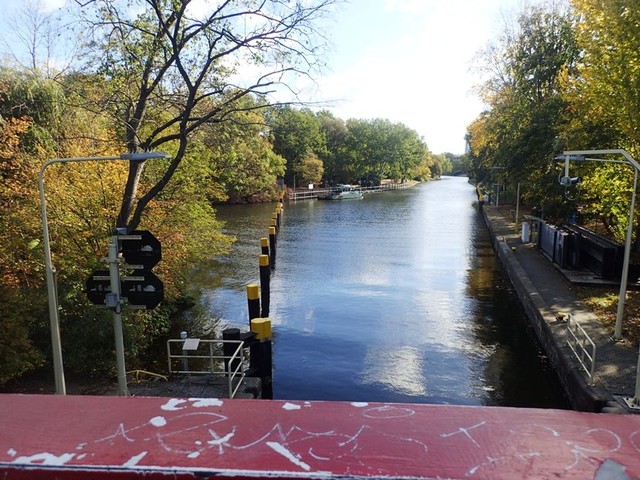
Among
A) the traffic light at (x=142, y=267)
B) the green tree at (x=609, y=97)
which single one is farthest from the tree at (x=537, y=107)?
the traffic light at (x=142, y=267)

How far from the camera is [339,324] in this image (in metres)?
16.5

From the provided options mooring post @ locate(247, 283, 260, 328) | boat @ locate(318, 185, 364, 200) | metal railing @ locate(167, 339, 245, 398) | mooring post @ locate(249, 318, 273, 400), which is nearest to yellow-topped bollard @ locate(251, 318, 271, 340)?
mooring post @ locate(249, 318, 273, 400)

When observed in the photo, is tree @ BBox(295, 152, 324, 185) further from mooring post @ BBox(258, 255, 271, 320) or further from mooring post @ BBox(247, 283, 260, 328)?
mooring post @ BBox(247, 283, 260, 328)

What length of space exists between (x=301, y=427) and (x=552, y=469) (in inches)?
43.2

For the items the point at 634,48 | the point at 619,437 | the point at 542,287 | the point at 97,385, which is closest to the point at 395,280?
the point at 542,287

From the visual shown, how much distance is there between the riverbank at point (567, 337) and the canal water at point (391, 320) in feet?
2.17

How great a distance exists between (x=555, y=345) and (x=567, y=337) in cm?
39

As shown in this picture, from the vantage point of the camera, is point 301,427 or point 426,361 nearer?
point 301,427

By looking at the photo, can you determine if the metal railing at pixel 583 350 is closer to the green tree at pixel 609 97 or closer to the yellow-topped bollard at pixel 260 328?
the yellow-topped bollard at pixel 260 328

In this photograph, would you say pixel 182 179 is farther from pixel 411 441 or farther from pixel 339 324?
pixel 411 441

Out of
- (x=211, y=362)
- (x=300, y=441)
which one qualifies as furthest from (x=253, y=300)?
(x=300, y=441)

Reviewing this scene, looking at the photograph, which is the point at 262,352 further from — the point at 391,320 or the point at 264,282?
the point at 391,320

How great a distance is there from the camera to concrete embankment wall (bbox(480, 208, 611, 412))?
9.34 metres

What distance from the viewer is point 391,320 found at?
1688 centimetres
